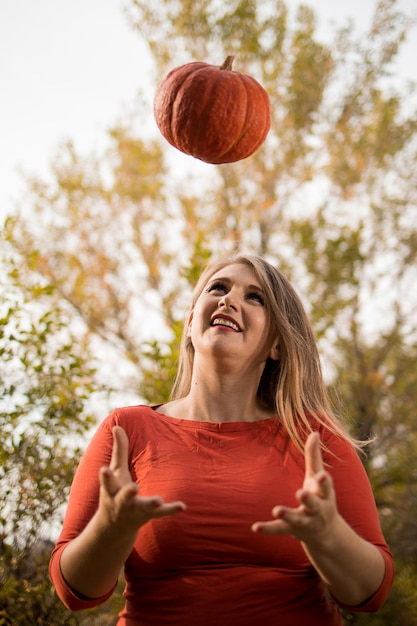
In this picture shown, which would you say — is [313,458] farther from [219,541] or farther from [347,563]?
[219,541]

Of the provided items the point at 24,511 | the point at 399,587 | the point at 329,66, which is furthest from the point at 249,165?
the point at 24,511

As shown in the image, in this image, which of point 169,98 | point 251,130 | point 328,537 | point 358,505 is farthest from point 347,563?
point 169,98

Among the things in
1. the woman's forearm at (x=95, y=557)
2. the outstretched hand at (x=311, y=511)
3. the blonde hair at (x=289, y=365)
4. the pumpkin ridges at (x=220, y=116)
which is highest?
the pumpkin ridges at (x=220, y=116)

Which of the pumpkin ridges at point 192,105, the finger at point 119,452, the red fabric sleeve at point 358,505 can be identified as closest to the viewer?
the finger at point 119,452

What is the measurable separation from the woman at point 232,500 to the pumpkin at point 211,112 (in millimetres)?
480

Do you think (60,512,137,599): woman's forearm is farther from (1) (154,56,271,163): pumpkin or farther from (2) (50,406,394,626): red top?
(1) (154,56,271,163): pumpkin

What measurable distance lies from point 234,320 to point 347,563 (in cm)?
87

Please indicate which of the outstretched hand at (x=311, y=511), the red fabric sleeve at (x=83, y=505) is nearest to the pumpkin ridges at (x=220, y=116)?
the red fabric sleeve at (x=83, y=505)

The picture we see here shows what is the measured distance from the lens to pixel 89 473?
1919 mm

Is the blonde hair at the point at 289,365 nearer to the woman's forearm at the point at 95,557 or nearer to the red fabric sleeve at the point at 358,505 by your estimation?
the red fabric sleeve at the point at 358,505

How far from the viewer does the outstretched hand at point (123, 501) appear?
1.37m

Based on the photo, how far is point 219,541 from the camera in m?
1.78

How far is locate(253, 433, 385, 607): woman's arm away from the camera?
138cm

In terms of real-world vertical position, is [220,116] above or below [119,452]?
above
